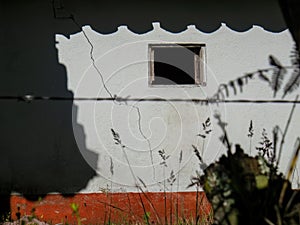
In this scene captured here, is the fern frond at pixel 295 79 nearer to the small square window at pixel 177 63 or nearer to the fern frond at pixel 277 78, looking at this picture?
the fern frond at pixel 277 78

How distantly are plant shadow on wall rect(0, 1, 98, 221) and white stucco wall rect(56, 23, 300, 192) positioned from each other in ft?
0.43

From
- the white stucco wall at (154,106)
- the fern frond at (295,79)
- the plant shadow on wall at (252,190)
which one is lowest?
the plant shadow on wall at (252,190)

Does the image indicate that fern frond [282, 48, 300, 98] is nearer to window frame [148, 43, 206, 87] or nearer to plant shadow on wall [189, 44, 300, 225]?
plant shadow on wall [189, 44, 300, 225]

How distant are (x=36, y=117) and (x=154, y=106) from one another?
1.44 m

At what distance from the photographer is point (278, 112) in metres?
5.89

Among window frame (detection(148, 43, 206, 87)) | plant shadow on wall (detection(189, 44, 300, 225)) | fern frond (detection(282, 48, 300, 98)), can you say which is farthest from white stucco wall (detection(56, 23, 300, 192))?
fern frond (detection(282, 48, 300, 98))

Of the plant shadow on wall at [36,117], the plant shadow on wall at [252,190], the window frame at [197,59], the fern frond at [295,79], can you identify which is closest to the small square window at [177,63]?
the window frame at [197,59]

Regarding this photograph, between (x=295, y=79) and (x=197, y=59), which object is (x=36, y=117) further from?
(x=295, y=79)

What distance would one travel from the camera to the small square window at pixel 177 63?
5914 millimetres

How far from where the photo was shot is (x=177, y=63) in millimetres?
6051

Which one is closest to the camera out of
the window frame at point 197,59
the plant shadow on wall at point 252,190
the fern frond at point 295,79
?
the fern frond at point 295,79

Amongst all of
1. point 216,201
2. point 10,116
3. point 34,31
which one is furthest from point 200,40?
point 216,201

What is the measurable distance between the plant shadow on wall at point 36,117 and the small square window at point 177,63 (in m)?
1.09

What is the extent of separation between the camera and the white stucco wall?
5.74 metres
